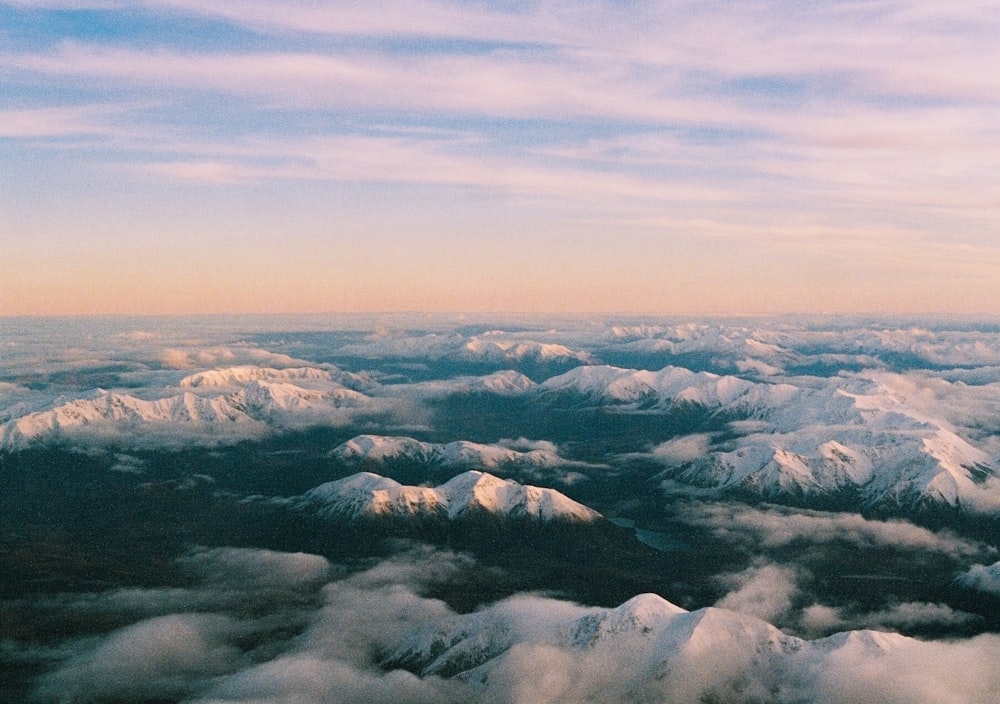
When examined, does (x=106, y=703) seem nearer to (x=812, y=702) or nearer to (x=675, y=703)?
(x=675, y=703)

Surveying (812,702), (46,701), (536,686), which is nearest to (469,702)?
(536,686)

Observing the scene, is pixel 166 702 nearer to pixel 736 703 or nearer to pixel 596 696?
pixel 596 696

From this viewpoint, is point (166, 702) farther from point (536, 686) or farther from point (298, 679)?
point (536, 686)

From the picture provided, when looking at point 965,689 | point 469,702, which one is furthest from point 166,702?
point 965,689

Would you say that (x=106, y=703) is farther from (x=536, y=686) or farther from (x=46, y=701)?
(x=536, y=686)

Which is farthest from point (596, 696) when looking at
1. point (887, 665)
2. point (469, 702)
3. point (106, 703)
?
point (106, 703)
